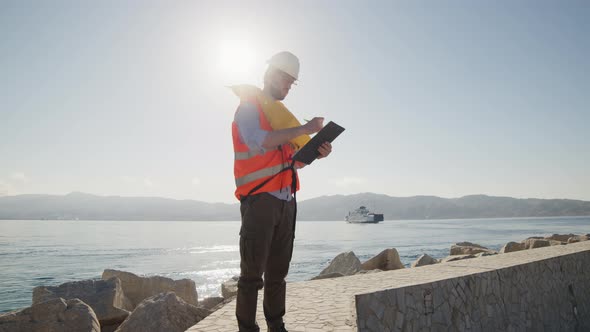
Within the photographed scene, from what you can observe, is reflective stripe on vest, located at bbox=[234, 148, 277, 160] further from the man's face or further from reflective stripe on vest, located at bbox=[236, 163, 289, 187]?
the man's face

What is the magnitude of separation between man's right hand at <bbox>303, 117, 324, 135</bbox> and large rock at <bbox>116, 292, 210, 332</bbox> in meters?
3.54

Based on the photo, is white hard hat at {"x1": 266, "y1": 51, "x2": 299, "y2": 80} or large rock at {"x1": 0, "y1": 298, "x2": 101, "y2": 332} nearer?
white hard hat at {"x1": 266, "y1": 51, "x2": 299, "y2": 80}

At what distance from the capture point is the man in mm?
2631

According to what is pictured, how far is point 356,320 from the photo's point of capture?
2875 mm

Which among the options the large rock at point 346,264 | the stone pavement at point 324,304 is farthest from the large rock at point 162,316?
the large rock at point 346,264

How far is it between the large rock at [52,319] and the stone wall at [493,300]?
150 inches

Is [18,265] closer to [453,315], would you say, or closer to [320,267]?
[320,267]

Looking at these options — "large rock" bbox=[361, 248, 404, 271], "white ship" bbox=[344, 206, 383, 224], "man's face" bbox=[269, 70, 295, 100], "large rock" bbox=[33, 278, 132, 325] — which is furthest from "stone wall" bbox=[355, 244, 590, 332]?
"white ship" bbox=[344, 206, 383, 224]

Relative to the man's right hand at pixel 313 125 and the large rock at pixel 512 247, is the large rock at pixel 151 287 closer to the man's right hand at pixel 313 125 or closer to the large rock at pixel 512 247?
the man's right hand at pixel 313 125

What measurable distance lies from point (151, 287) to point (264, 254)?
669 centimetres

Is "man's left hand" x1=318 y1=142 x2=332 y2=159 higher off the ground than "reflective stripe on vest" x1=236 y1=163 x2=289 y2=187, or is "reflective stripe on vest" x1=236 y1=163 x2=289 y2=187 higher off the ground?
"man's left hand" x1=318 y1=142 x2=332 y2=159

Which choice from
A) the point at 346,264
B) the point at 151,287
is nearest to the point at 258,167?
the point at 151,287

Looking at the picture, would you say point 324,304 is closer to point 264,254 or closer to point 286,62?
point 264,254

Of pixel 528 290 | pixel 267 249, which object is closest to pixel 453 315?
pixel 528 290
